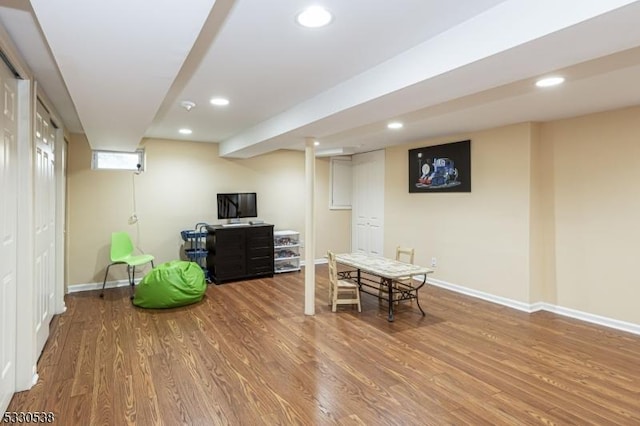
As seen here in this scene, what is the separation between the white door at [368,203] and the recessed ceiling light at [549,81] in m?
3.91

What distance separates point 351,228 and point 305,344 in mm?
4362

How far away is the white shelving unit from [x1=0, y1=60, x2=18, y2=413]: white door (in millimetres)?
4175

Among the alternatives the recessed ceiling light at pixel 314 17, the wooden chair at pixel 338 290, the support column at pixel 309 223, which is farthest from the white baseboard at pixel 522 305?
the recessed ceiling light at pixel 314 17

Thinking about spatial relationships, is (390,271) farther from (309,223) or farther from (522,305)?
(522,305)

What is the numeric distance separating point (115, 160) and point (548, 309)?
613 cm

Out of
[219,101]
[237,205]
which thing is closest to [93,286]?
[237,205]

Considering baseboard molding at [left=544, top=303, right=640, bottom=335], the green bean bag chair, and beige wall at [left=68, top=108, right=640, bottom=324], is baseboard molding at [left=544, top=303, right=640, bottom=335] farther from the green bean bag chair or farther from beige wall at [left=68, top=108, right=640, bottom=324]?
the green bean bag chair

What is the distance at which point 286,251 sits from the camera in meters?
6.59

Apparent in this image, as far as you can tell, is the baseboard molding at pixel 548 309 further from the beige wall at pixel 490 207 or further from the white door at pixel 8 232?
the white door at pixel 8 232

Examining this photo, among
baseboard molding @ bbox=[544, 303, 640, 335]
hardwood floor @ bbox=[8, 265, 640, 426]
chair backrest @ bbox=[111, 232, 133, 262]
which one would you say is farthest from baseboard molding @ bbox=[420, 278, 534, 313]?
chair backrest @ bbox=[111, 232, 133, 262]

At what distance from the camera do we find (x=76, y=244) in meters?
5.20

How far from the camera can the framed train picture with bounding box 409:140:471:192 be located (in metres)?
5.06

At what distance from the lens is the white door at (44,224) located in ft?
9.92

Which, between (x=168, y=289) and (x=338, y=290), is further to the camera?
(x=338, y=290)
